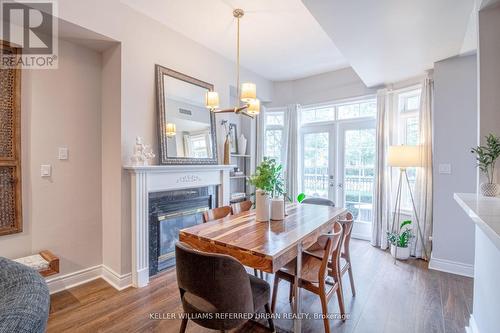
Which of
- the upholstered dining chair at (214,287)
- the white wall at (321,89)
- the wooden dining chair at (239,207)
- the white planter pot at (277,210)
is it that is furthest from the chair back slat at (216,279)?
the white wall at (321,89)

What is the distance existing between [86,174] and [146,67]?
1385 millimetres

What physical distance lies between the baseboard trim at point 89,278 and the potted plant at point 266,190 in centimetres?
167

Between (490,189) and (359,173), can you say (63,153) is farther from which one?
(359,173)

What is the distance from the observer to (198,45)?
344cm

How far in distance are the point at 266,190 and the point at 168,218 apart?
58.0 inches

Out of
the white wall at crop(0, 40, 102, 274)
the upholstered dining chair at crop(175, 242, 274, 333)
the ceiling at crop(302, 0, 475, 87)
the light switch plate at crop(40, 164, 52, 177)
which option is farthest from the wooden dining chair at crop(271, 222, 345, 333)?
the light switch plate at crop(40, 164, 52, 177)

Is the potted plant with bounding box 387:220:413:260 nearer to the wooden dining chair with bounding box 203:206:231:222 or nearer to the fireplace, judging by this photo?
the wooden dining chair with bounding box 203:206:231:222

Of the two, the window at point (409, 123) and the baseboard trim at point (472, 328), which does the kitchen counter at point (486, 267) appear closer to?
the baseboard trim at point (472, 328)

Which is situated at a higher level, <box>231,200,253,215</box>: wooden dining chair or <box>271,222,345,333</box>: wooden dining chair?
<box>231,200,253,215</box>: wooden dining chair

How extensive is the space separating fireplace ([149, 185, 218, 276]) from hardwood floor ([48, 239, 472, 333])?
0.21 meters

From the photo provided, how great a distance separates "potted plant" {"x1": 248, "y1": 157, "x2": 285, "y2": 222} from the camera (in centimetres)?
212

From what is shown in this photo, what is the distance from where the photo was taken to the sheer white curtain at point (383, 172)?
12.4 feet

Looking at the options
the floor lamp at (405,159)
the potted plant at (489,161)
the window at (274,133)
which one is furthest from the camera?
the window at (274,133)

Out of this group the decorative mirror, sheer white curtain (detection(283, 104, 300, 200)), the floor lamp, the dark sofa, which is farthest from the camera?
sheer white curtain (detection(283, 104, 300, 200))
